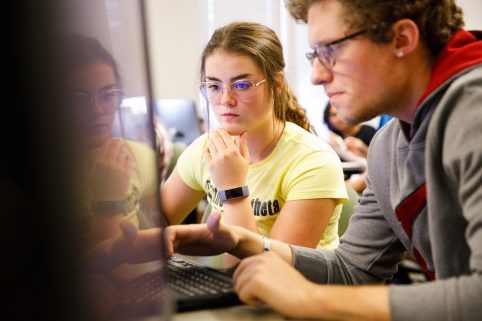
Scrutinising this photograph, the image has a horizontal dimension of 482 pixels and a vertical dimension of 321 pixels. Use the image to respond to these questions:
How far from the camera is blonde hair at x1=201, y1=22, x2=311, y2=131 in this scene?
4.82ft

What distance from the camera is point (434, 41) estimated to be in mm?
857

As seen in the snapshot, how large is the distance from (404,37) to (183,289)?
537 mm

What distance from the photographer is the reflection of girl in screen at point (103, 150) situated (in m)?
0.36

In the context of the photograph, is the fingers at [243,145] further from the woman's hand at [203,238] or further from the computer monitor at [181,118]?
the computer monitor at [181,118]

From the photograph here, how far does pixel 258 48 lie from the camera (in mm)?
1472

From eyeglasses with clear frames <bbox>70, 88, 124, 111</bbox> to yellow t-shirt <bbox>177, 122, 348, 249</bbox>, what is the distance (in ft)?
3.13

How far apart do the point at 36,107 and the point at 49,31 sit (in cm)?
5

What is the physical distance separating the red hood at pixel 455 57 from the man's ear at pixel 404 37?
46 mm

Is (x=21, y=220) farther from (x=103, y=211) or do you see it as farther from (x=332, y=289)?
(x=332, y=289)

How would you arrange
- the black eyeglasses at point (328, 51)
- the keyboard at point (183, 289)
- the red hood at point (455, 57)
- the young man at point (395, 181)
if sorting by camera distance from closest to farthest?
the keyboard at point (183, 289) → the young man at point (395, 181) → the red hood at point (455, 57) → the black eyeglasses at point (328, 51)

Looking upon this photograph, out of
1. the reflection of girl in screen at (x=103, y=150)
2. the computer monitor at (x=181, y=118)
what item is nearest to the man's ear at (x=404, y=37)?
the reflection of girl in screen at (x=103, y=150)

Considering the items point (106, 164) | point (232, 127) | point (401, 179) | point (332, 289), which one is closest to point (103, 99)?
point (106, 164)

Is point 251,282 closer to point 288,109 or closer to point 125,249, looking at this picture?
point 125,249

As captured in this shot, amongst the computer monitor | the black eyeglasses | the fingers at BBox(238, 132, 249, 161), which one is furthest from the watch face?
the computer monitor
